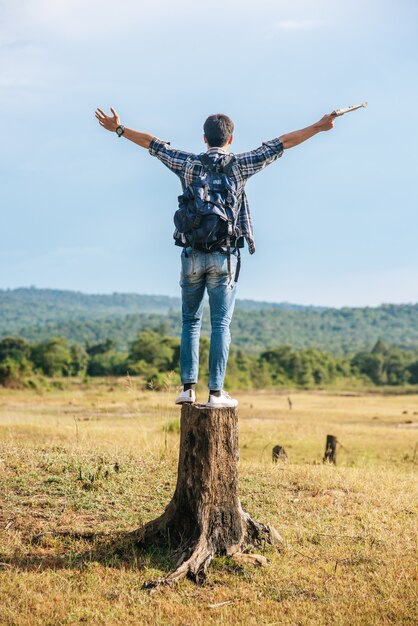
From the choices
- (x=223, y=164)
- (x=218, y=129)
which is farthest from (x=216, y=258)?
(x=218, y=129)

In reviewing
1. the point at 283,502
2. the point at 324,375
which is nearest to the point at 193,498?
the point at 283,502

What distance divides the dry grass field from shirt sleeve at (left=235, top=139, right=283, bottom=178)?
383cm

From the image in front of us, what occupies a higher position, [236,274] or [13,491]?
[236,274]

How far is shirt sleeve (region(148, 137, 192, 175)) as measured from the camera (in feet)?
24.6

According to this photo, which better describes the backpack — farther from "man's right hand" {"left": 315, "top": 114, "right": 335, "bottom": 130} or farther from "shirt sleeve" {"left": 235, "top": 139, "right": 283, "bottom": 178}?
"man's right hand" {"left": 315, "top": 114, "right": 335, "bottom": 130}

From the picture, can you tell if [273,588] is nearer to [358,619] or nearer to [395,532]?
[358,619]

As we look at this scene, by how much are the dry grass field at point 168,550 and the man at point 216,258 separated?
174 centimetres

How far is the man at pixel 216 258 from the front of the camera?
24.1ft

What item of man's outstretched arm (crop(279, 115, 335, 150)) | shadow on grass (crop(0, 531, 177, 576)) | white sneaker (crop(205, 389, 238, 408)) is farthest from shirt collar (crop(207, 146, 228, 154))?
shadow on grass (crop(0, 531, 177, 576))

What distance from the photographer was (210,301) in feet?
24.6

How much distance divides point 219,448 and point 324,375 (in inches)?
2573

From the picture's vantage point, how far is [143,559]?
292 inches

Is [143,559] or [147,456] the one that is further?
[147,456]

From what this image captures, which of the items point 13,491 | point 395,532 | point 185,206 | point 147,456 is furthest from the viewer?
point 147,456
